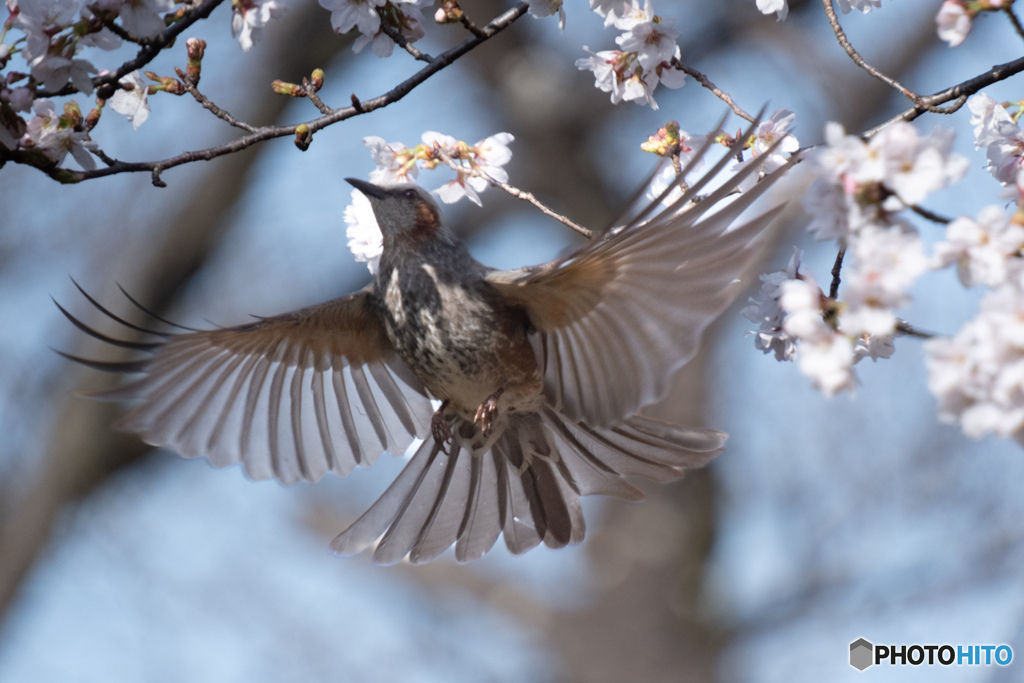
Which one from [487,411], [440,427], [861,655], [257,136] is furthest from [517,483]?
[861,655]

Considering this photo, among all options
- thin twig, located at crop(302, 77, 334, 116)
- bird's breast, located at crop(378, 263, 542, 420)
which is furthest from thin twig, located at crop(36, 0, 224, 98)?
bird's breast, located at crop(378, 263, 542, 420)

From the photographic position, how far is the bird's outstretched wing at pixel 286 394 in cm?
277

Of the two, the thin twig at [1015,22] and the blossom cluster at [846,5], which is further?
the blossom cluster at [846,5]

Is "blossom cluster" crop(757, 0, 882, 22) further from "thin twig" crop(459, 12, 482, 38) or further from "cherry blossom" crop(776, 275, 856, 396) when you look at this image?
"cherry blossom" crop(776, 275, 856, 396)

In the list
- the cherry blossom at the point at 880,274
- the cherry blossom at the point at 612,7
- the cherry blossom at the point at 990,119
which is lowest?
the cherry blossom at the point at 880,274

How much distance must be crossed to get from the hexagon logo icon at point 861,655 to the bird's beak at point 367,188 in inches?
126

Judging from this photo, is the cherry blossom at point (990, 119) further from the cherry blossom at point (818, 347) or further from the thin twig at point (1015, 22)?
the cherry blossom at point (818, 347)

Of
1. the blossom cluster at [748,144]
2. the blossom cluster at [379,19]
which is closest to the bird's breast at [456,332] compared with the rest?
the blossom cluster at [748,144]

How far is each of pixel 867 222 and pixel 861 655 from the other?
12.3ft

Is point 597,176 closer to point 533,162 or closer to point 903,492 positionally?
point 533,162

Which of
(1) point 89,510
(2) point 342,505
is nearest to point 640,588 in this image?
(2) point 342,505

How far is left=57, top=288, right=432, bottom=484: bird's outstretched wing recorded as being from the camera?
9.10 ft

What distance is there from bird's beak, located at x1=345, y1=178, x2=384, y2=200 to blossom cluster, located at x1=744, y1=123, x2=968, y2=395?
1502 millimetres

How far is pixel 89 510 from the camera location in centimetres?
735
